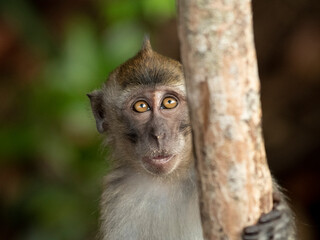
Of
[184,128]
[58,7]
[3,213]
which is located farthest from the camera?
[58,7]

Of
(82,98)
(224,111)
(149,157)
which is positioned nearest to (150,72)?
(149,157)

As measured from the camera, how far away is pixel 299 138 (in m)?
9.63

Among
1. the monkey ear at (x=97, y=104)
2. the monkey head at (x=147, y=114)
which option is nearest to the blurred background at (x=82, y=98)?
the monkey ear at (x=97, y=104)

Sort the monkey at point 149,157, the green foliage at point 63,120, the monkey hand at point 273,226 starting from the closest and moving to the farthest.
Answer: the monkey hand at point 273,226
the monkey at point 149,157
the green foliage at point 63,120

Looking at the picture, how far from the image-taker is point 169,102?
5199 mm

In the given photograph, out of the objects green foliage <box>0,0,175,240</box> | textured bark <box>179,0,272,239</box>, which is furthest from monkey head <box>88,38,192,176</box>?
green foliage <box>0,0,175,240</box>

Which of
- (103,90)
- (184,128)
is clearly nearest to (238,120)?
(184,128)

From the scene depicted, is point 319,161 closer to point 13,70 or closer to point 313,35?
point 313,35

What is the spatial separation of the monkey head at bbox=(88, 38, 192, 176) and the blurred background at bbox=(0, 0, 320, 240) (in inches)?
26.4

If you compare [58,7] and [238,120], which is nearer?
[238,120]

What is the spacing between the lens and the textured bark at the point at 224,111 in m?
3.19

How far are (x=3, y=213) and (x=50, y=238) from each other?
1.11 metres

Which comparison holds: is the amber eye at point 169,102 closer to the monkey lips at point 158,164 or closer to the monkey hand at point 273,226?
the monkey lips at point 158,164

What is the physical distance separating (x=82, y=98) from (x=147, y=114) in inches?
99.4
